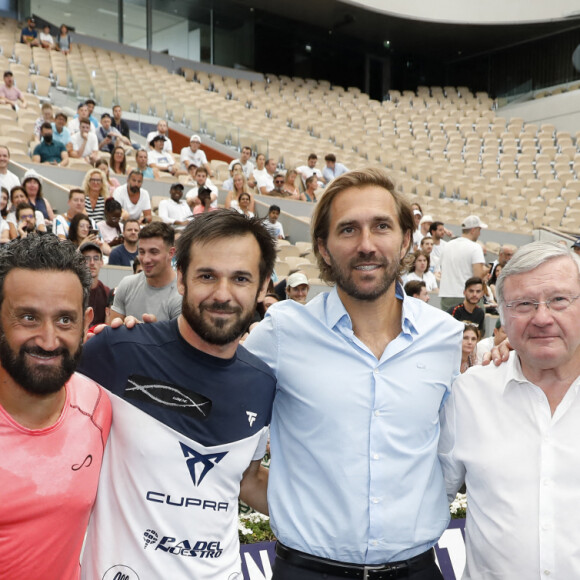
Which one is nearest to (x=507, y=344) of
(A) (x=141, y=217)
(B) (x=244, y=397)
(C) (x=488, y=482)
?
(C) (x=488, y=482)

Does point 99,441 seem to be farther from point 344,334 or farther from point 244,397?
point 344,334

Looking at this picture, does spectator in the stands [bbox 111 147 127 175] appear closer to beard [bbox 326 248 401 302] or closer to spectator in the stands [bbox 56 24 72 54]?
beard [bbox 326 248 401 302]

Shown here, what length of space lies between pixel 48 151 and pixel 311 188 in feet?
14.6

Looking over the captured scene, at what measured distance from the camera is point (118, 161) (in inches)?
378

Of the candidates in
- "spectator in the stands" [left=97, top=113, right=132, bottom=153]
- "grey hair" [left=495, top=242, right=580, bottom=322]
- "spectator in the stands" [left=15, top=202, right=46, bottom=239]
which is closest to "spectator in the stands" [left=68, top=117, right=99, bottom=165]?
"spectator in the stands" [left=97, top=113, right=132, bottom=153]

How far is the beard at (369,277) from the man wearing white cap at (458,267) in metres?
5.88

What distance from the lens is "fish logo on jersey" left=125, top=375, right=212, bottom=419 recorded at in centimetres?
194

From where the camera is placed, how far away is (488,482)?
1963 mm

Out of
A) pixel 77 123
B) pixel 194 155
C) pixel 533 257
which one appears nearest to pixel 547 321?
pixel 533 257

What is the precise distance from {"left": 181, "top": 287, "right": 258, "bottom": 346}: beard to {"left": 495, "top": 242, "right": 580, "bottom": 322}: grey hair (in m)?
0.82

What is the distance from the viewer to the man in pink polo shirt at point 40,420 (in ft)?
5.46

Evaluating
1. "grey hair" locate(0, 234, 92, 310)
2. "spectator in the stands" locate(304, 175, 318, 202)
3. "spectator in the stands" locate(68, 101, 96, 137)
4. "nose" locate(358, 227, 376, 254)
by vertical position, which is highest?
"spectator in the stands" locate(68, 101, 96, 137)

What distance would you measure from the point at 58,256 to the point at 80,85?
1295cm

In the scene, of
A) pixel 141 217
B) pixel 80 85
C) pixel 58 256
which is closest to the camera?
pixel 58 256
